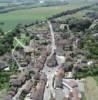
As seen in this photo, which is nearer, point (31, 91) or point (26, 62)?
point (31, 91)

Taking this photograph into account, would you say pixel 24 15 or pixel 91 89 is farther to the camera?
pixel 24 15

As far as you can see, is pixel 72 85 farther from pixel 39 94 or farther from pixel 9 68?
pixel 9 68

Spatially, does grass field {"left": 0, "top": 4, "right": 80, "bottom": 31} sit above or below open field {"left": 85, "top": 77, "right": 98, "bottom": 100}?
below

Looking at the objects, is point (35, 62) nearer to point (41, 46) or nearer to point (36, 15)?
point (41, 46)

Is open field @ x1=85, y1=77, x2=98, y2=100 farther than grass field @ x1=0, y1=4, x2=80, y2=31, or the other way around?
grass field @ x1=0, y1=4, x2=80, y2=31

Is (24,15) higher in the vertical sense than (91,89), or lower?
lower

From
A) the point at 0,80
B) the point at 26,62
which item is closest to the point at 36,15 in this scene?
the point at 26,62

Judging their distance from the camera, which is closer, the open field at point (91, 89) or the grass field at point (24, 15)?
the open field at point (91, 89)

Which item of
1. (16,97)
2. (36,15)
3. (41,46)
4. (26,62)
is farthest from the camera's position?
(36,15)

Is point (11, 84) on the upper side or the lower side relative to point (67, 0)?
upper

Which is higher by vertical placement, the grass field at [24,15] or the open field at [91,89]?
the open field at [91,89]

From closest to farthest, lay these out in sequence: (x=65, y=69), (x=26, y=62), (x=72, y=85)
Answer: (x=72, y=85), (x=65, y=69), (x=26, y=62)
